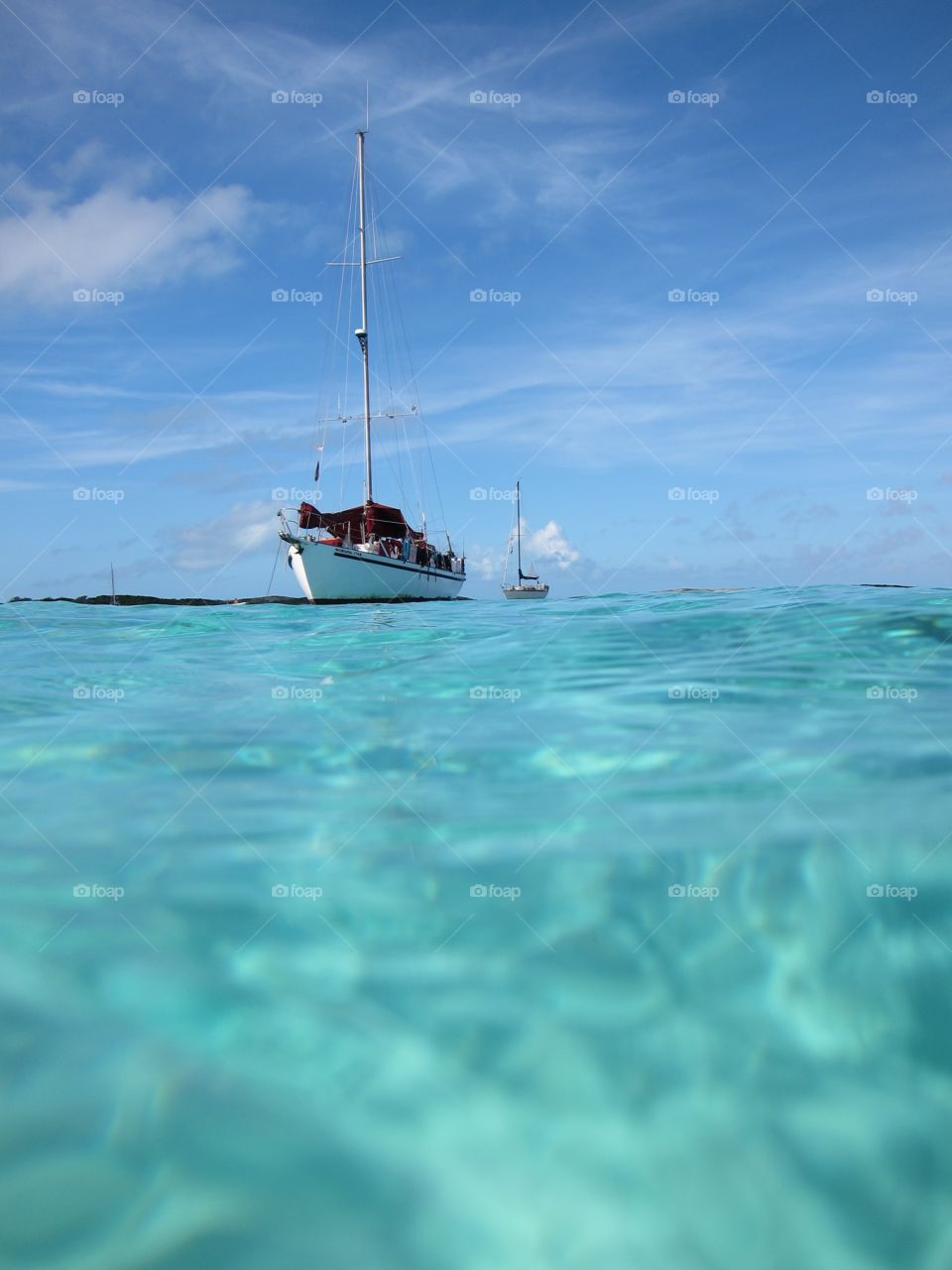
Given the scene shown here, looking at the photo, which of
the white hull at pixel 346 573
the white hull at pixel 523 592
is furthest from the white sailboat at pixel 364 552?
the white hull at pixel 523 592

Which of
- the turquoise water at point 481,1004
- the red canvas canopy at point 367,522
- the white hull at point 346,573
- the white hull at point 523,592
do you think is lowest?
the turquoise water at point 481,1004

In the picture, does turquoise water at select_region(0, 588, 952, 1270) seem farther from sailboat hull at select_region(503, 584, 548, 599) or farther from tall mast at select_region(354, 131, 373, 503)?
sailboat hull at select_region(503, 584, 548, 599)

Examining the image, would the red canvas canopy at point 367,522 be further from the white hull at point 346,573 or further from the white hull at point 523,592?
the white hull at point 523,592

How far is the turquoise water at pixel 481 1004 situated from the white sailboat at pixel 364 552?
33.9 meters

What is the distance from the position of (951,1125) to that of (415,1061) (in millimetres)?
1491

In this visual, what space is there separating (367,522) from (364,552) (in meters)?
4.83

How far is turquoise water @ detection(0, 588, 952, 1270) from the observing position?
5.96ft

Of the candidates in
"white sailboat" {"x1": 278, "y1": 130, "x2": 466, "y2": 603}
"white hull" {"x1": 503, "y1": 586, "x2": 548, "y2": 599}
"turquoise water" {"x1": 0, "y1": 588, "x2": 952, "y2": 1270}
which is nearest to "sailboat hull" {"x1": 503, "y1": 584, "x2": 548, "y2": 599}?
"white hull" {"x1": 503, "y1": 586, "x2": 548, "y2": 599}

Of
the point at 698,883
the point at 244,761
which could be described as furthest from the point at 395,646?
the point at 698,883

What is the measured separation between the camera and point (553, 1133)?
6.77ft

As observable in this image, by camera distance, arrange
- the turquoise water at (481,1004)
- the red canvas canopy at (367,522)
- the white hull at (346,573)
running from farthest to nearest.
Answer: the red canvas canopy at (367,522) → the white hull at (346,573) → the turquoise water at (481,1004)

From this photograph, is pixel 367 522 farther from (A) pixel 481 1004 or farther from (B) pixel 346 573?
(A) pixel 481 1004

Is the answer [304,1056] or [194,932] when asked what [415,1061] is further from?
[194,932]

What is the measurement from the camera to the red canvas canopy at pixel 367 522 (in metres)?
44.8
